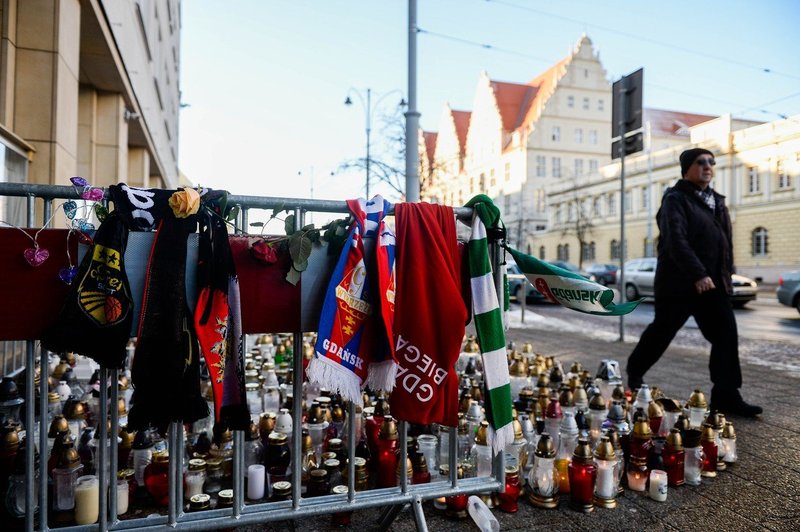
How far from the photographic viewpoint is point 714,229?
4.30m

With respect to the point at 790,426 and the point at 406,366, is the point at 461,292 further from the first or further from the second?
the point at 790,426

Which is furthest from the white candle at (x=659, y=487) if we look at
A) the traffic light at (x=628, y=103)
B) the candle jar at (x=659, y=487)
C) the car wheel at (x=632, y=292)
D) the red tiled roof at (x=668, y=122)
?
the red tiled roof at (x=668, y=122)

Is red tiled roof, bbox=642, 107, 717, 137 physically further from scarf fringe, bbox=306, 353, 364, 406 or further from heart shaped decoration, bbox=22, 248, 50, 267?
heart shaped decoration, bbox=22, 248, 50, 267

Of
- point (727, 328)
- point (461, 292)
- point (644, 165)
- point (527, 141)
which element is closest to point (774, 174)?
point (644, 165)

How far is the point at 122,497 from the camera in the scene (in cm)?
243

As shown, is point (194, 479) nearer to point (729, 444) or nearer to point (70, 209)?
point (70, 209)

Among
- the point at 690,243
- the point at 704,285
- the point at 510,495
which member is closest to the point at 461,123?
the point at 690,243

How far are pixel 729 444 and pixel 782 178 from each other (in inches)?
1334

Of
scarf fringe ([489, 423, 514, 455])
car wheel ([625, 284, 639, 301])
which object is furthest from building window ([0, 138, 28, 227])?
car wheel ([625, 284, 639, 301])

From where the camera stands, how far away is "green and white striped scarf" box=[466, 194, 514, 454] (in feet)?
7.13

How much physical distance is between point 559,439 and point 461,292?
135 cm

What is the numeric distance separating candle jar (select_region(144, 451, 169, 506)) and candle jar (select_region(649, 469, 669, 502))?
7.61 ft

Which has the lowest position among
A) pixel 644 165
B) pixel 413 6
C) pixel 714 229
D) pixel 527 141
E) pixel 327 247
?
pixel 327 247

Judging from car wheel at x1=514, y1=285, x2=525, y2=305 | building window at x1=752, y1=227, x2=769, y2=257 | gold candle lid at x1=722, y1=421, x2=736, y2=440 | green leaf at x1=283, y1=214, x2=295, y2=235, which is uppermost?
building window at x1=752, y1=227, x2=769, y2=257
